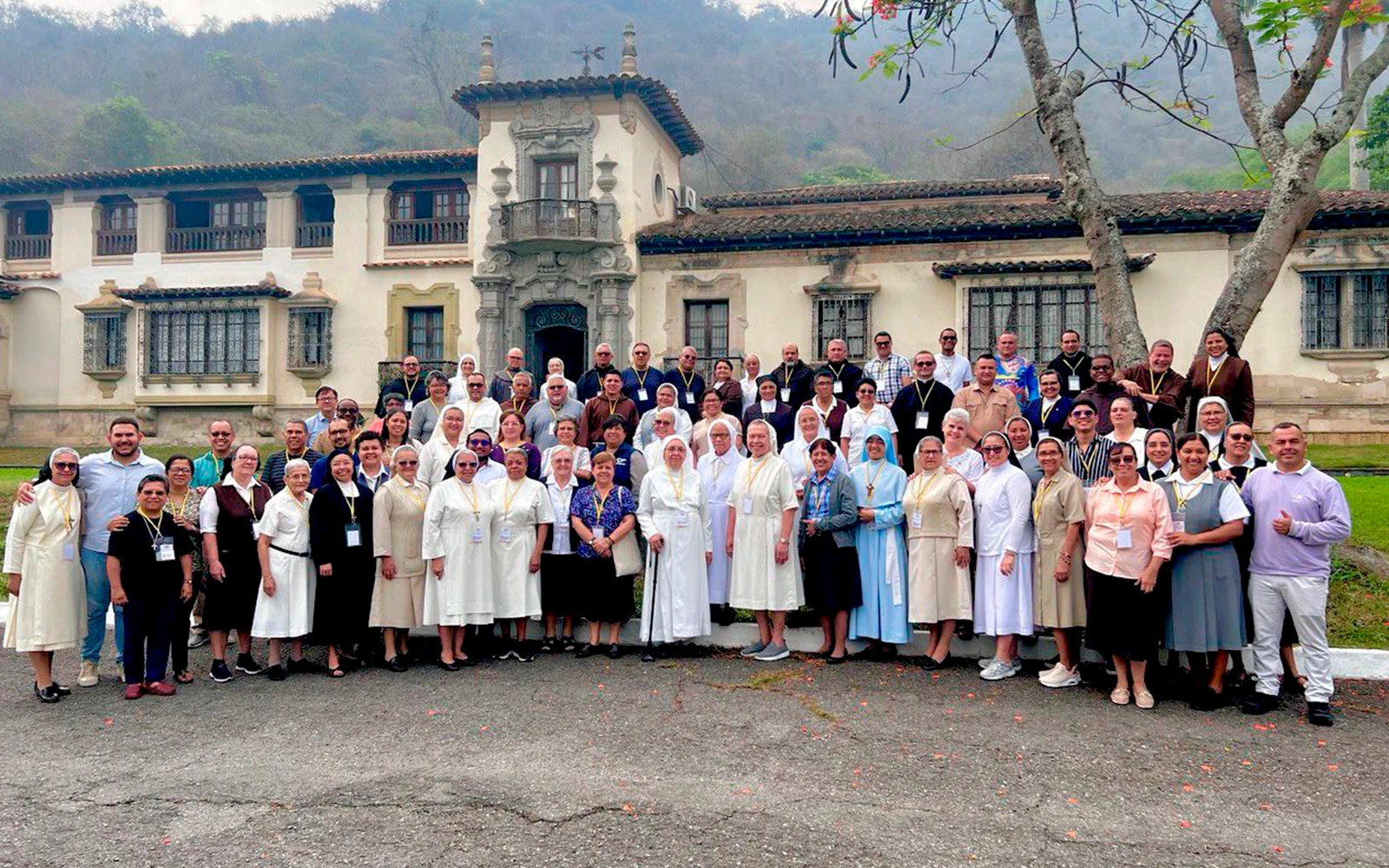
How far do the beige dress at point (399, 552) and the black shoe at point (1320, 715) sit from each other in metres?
6.12

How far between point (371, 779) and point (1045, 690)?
444 cm

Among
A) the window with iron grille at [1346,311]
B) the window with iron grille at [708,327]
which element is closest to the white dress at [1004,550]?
the window with iron grille at [708,327]

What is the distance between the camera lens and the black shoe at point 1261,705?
19.8 feet

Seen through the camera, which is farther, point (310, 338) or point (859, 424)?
point (310, 338)

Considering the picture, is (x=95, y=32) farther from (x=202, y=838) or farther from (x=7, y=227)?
(x=202, y=838)

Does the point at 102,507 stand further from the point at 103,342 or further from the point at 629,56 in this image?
the point at 103,342

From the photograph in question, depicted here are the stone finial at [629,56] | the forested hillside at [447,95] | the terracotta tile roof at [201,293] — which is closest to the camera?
the stone finial at [629,56]

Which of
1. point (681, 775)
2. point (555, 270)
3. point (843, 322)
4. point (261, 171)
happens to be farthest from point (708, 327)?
point (681, 775)

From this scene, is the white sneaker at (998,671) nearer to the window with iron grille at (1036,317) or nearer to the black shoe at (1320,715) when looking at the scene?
the black shoe at (1320,715)

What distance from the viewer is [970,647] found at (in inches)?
300

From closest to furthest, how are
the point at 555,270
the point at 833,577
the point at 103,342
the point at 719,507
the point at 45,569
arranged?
the point at 45,569
the point at 833,577
the point at 719,507
the point at 555,270
the point at 103,342

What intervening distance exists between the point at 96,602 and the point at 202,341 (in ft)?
61.6

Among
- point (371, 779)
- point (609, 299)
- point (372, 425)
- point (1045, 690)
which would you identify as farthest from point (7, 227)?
point (1045, 690)

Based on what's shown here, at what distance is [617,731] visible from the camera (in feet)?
18.7
